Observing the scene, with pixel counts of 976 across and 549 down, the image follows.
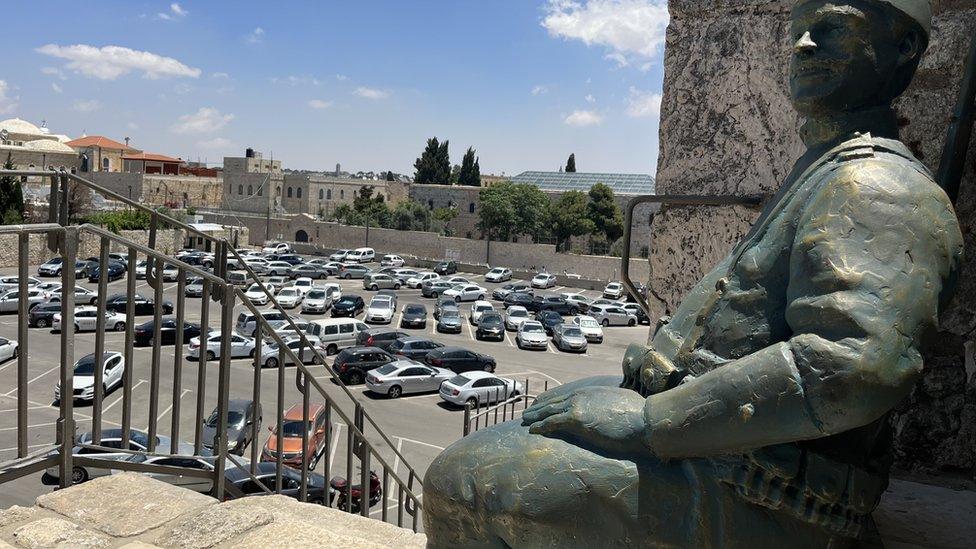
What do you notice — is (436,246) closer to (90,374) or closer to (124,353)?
(90,374)

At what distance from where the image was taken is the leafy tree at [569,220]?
151 feet

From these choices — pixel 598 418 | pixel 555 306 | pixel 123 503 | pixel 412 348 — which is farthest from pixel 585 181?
pixel 598 418

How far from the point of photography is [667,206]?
3307mm

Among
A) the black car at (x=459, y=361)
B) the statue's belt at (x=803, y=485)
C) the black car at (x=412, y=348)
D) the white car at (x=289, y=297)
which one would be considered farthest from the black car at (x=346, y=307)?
the statue's belt at (x=803, y=485)

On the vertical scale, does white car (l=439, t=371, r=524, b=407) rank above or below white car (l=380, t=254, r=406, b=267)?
below

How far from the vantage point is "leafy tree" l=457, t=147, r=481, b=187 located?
6206cm

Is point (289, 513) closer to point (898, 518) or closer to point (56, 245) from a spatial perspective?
point (56, 245)

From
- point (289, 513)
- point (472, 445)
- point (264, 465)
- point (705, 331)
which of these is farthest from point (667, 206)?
point (264, 465)

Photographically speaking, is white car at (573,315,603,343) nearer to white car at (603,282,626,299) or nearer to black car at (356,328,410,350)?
black car at (356,328,410,350)

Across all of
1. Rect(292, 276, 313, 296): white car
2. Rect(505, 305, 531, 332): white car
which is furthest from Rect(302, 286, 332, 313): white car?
Rect(505, 305, 531, 332): white car

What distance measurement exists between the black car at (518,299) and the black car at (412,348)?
10.4 m

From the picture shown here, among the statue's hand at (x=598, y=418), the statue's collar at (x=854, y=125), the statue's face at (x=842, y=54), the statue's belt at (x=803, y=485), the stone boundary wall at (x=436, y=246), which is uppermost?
the statue's face at (x=842, y=54)

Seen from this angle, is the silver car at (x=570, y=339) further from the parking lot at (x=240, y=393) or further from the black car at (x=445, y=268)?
the black car at (x=445, y=268)

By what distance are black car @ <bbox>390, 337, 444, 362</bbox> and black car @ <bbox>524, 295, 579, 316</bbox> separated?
33.9 feet
